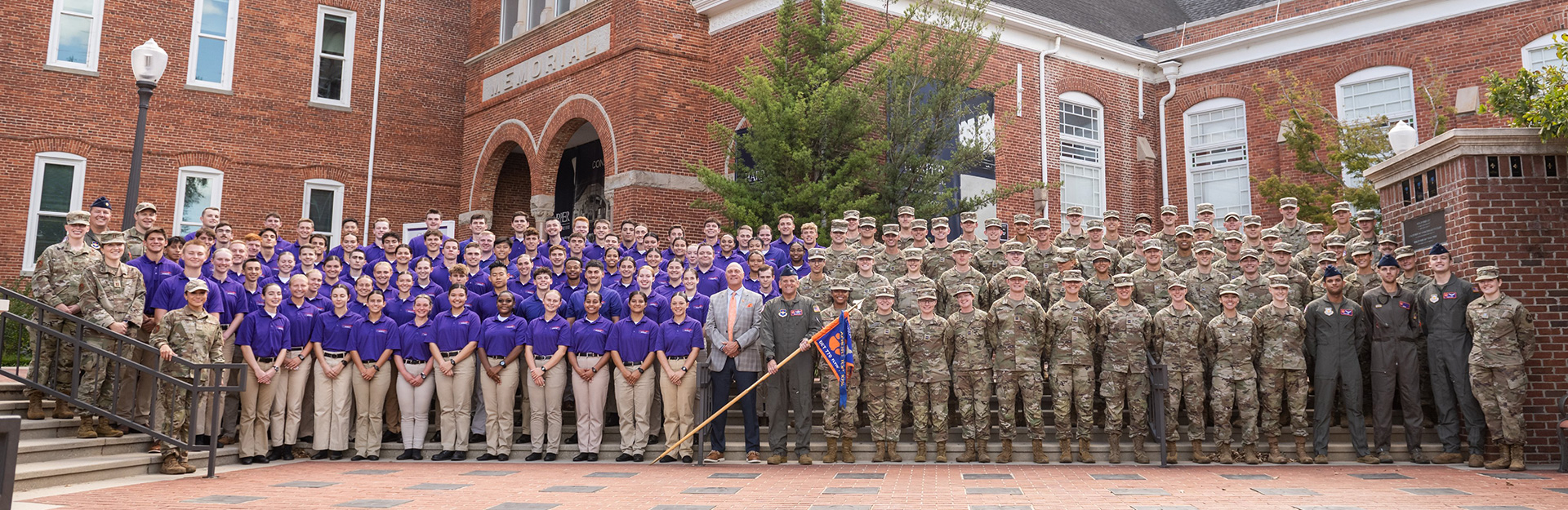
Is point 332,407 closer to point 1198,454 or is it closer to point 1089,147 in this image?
point 1198,454

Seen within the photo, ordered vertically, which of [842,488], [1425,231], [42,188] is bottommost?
[842,488]

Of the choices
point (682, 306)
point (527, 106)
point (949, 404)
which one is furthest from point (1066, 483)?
point (527, 106)

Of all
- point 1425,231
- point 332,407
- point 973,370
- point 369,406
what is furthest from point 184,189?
point 1425,231

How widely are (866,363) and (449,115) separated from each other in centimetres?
1506

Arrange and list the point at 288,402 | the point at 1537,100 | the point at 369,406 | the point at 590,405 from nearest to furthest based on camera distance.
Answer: the point at 1537,100, the point at 590,405, the point at 288,402, the point at 369,406

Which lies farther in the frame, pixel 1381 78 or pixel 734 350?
pixel 1381 78

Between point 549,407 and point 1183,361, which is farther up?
point 1183,361

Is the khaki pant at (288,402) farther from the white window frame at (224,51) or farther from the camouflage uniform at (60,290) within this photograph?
the white window frame at (224,51)

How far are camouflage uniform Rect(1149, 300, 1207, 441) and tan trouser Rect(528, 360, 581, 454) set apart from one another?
18.3ft

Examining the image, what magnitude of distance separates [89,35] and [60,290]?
41.0 ft

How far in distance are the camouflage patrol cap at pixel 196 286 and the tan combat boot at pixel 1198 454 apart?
874 cm

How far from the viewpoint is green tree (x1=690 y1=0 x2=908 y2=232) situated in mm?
14211

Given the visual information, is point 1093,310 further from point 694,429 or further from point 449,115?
point 449,115

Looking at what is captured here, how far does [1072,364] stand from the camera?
377 inches
